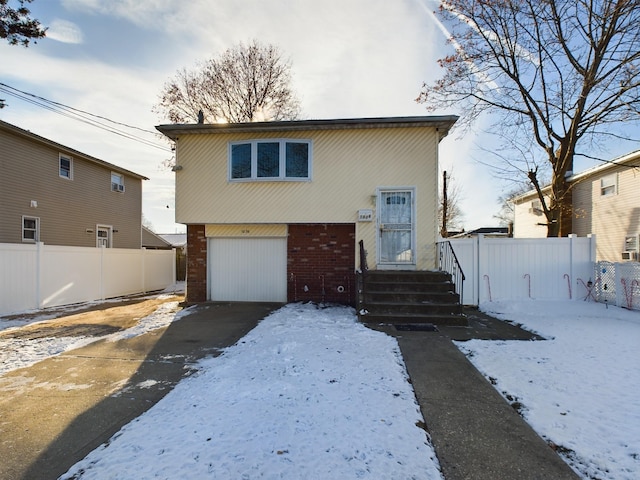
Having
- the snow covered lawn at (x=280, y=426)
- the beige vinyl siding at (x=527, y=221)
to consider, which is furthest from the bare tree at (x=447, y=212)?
the snow covered lawn at (x=280, y=426)

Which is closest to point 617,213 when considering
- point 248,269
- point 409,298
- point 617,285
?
point 617,285

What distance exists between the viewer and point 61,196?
13.2 m

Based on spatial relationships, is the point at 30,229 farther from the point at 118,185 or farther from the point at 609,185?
the point at 609,185

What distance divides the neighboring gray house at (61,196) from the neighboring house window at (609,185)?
69.2 ft

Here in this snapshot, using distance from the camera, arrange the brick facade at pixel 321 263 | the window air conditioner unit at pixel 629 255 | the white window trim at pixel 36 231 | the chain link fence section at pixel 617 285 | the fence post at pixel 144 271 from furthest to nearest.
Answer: the fence post at pixel 144 271 < the white window trim at pixel 36 231 < the window air conditioner unit at pixel 629 255 < the brick facade at pixel 321 263 < the chain link fence section at pixel 617 285

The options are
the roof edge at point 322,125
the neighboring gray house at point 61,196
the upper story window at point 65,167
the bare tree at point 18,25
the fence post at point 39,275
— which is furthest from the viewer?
the upper story window at point 65,167

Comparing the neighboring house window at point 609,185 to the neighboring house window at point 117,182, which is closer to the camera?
the neighboring house window at point 609,185

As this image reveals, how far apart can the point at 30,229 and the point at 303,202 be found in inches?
433

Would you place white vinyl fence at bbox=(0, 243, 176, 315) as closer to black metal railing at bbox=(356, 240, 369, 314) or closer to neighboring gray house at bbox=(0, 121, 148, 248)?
neighboring gray house at bbox=(0, 121, 148, 248)

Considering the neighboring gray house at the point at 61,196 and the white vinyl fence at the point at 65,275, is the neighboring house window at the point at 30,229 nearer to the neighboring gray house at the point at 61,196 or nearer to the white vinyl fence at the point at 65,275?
the neighboring gray house at the point at 61,196

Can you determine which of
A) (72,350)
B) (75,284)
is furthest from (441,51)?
(75,284)

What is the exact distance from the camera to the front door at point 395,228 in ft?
28.0

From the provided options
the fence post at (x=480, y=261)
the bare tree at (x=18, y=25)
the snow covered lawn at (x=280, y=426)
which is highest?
the bare tree at (x=18, y=25)

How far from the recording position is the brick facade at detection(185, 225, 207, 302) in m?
9.40
